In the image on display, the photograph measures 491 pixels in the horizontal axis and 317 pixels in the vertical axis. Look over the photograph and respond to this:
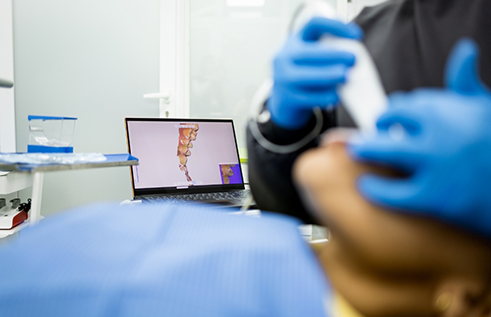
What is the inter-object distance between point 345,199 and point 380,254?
5 cm

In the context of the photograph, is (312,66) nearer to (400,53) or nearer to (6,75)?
(400,53)

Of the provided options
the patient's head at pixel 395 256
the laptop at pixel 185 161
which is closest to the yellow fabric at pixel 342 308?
the patient's head at pixel 395 256

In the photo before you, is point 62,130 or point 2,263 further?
point 62,130

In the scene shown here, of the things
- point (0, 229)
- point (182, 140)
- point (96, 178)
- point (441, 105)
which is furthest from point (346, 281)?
point (96, 178)

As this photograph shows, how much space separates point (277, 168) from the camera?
47 centimetres

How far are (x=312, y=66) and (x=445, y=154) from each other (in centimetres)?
16

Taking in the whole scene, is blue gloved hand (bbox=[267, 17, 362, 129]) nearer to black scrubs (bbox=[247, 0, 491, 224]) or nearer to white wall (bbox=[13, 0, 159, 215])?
black scrubs (bbox=[247, 0, 491, 224])

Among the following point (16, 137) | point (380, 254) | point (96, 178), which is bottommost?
point (96, 178)

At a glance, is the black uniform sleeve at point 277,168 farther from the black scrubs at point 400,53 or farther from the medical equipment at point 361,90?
the medical equipment at point 361,90

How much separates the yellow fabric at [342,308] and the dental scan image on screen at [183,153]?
1.06 metres

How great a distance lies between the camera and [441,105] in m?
0.25

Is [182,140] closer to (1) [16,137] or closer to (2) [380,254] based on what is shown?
(1) [16,137]

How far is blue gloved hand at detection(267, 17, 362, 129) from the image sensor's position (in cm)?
34

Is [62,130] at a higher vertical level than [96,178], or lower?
higher
